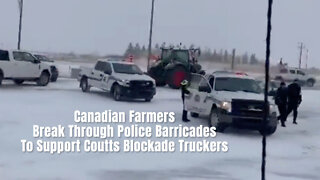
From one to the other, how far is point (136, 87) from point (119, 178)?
15.0 metres

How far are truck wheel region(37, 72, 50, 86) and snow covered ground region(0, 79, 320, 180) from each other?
32.3 feet

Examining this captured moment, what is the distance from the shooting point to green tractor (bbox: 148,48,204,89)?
34.4 metres

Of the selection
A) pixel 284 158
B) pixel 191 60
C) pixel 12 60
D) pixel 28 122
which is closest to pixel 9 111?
pixel 28 122

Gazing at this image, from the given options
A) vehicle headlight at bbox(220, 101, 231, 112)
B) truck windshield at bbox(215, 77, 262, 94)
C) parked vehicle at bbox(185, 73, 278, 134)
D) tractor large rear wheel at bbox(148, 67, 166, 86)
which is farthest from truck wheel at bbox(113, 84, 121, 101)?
tractor large rear wheel at bbox(148, 67, 166, 86)

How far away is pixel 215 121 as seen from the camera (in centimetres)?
1867

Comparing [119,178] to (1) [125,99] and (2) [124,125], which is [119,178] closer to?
(2) [124,125]

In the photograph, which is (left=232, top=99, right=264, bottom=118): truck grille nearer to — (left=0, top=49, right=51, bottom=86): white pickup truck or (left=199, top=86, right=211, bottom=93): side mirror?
(left=199, top=86, right=211, bottom=93): side mirror

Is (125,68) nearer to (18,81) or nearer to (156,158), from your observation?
(18,81)

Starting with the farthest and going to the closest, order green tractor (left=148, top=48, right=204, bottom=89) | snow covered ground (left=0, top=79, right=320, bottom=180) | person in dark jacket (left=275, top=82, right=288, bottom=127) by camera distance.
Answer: green tractor (left=148, top=48, right=204, bottom=89) → person in dark jacket (left=275, top=82, right=288, bottom=127) → snow covered ground (left=0, top=79, right=320, bottom=180)

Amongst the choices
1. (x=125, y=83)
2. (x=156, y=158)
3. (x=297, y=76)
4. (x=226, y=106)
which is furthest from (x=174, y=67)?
(x=297, y=76)

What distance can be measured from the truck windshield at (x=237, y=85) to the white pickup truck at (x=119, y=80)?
22.1 feet

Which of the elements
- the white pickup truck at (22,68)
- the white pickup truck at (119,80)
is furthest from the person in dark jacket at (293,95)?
the white pickup truck at (22,68)

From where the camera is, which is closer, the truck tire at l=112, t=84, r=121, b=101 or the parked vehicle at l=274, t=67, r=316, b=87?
the truck tire at l=112, t=84, r=121, b=101

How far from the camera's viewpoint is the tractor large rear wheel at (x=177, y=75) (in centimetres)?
3431
